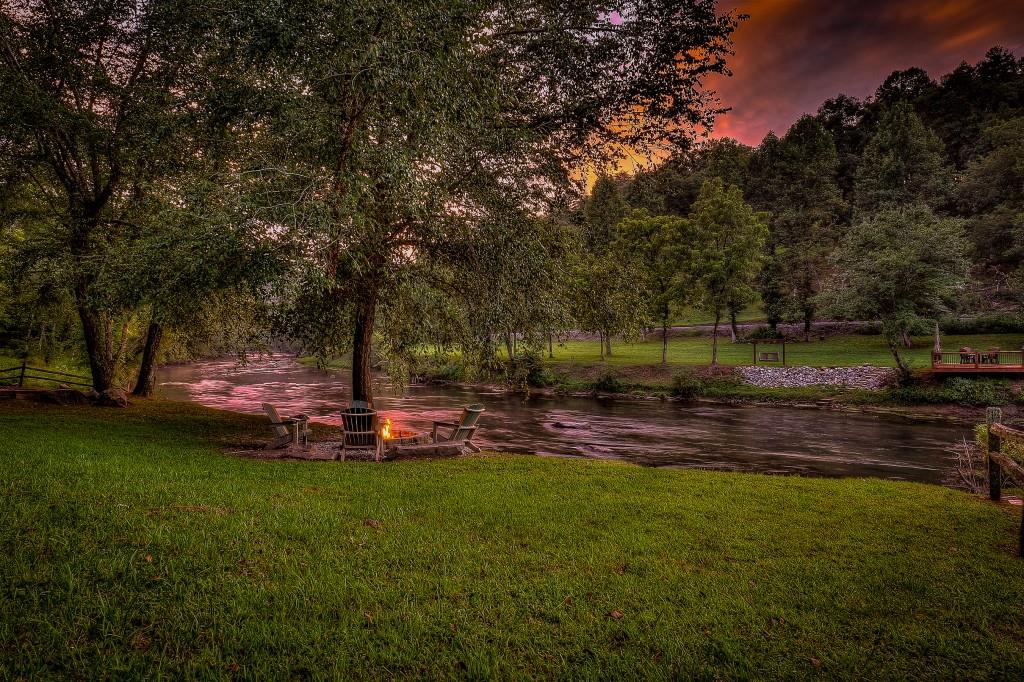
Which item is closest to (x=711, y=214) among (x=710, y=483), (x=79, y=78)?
(x=710, y=483)

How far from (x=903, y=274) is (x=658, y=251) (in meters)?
18.3

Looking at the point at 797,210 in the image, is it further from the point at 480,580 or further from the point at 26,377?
the point at 26,377

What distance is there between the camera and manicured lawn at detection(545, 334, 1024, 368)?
3829 cm

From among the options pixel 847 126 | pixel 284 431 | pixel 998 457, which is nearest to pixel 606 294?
pixel 998 457

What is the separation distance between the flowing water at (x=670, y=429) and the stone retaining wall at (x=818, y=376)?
494 cm

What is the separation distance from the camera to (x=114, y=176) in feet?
53.9

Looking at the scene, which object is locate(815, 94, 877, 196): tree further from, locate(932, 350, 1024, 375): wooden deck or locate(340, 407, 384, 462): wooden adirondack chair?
locate(340, 407, 384, 462): wooden adirondack chair

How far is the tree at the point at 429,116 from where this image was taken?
8.70m

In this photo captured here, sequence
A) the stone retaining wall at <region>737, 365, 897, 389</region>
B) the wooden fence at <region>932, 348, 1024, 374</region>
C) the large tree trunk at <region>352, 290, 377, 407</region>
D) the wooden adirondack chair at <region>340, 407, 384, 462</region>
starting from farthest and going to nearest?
the stone retaining wall at <region>737, 365, 897, 389</region>
the wooden fence at <region>932, 348, 1024, 374</region>
the large tree trunk at <region>352, 290, 377, 407</region>
the wooden adirondack chair at <region>340, 407, 384, 462</region>

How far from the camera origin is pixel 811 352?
4394 cm

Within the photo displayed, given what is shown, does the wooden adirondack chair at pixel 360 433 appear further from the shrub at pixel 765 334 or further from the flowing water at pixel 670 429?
the shrub at pixel 765 334

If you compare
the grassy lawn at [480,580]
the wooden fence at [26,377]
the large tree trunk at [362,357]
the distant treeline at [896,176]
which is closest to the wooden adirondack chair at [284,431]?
the large tree trunk at [362,357]

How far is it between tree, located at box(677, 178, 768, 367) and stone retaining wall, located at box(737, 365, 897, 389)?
3844 millimetres

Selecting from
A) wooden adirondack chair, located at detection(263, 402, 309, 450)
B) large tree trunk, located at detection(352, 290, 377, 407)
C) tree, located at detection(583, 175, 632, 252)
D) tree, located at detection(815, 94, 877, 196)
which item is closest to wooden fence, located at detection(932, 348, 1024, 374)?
tree, located at detection(583, 175, 632, 252)
